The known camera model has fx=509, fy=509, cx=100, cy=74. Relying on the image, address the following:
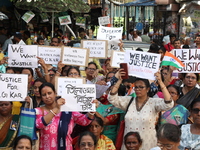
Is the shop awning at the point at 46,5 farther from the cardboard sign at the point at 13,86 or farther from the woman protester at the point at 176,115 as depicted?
the woman protester at the point at 176,115

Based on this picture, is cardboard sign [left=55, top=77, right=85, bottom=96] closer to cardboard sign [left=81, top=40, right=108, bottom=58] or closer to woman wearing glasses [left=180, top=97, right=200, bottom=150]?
woman wearing glasses [left=180, top=97, right=200, bottom=150]

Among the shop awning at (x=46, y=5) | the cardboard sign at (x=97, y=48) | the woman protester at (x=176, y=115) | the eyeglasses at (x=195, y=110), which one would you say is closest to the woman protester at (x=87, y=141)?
the woman protester at (x=176, y=115)

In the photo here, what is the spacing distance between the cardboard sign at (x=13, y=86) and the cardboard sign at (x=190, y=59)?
8.50ft

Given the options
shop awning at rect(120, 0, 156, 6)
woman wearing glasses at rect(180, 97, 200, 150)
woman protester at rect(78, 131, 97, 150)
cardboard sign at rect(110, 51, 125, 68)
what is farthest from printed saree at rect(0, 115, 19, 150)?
shop awning at rect(120, 0, 156, 6)

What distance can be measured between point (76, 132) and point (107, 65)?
371cm

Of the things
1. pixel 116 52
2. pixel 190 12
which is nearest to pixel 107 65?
pixel 116 52

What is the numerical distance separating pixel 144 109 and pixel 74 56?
2.29m

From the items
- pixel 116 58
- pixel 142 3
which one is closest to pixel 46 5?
pixel 116 58

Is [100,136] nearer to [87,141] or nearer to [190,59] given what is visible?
[87,141]

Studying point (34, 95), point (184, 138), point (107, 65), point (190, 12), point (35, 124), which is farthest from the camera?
point (190, 12)

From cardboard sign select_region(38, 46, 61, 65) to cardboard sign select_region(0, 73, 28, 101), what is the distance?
2039mm

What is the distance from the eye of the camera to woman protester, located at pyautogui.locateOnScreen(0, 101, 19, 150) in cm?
605

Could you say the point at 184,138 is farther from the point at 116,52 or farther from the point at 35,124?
the point at 116,52

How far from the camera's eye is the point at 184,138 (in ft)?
18.2
